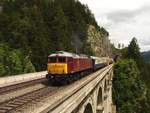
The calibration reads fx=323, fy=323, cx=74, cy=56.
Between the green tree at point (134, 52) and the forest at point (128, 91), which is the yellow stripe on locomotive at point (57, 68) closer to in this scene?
the forest at point (128, 91)

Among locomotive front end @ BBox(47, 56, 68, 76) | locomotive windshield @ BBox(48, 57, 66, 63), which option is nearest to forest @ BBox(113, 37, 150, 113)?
locomotive windshield @ BBox(48, 57, 66, 63)

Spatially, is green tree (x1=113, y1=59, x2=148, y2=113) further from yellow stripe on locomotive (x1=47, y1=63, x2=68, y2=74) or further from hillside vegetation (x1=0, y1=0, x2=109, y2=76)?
yellow stripe on locomotive (x1=47, y1=63, x2=68, y2=74)

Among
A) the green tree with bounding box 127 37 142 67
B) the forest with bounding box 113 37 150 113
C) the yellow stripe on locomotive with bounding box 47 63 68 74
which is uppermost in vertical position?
the green tree with bounding box 127 37 142 67

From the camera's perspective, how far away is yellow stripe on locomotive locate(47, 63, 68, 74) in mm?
33219

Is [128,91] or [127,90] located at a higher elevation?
[127,90]

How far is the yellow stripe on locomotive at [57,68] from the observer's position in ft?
109

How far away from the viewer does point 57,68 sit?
33.6 metres

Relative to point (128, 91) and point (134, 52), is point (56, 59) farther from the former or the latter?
point (134, 52)

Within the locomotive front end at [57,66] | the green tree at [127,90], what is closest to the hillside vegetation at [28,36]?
the green tree at [127,90]

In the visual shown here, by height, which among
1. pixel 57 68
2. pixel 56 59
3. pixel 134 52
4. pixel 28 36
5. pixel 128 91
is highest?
pixel 28 36

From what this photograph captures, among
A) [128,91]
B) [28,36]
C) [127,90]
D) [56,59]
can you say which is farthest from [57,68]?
[127,90]

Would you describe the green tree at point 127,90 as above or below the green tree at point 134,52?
below

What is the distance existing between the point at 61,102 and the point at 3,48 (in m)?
51.1

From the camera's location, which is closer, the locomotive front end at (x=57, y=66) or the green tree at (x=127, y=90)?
the locomotive front end at (x=57, y=66)
